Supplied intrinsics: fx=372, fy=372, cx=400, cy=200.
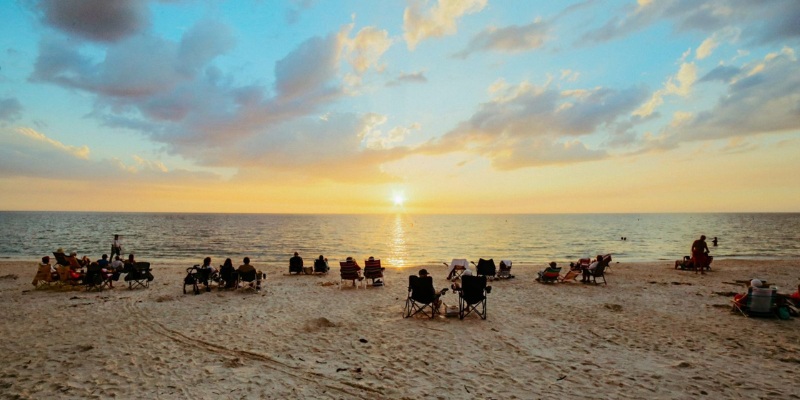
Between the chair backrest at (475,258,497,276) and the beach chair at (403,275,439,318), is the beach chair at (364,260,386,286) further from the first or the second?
the beach chair at (403,275,439,318)

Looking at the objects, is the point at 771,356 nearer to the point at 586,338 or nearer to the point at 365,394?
the point at 586,338

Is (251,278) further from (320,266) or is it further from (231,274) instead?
(320,266)

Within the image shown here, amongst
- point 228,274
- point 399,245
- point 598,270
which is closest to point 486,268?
point 598,270

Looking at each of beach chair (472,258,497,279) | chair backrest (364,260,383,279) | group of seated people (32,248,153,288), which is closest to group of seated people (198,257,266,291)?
group of seated people (32,248,153,288)

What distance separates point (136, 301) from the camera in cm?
1316

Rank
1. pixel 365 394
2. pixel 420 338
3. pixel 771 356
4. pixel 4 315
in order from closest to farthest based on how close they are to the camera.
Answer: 1. pixel 365 394
2. pixel 771 356
3. pixel 420 338
4. pixel 4 315

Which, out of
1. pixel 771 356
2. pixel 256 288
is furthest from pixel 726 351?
pixel 256 288

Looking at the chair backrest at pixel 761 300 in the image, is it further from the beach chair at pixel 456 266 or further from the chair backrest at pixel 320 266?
the chair backrest at pixel 320 266

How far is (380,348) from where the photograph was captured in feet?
27.8

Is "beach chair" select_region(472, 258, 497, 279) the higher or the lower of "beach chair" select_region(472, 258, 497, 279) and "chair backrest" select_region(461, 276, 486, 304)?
the lower

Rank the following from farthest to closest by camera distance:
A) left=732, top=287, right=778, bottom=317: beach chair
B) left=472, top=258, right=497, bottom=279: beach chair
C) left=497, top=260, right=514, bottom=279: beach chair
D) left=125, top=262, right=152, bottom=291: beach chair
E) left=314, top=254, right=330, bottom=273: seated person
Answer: left=314, top=254, right=330, bottom=273: seated person → left=497, top=260, right=514, bottom=279: beach chair → left=472, top=258, right=497, bottom=279: beach chair → left=125, top=262, right=152, bottom=291: beach chair → left=732, top=287, right=778, bottom=317: beach chair

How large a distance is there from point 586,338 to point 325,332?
258 inches

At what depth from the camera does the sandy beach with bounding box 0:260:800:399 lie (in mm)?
6465

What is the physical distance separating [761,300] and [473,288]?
324 inches
